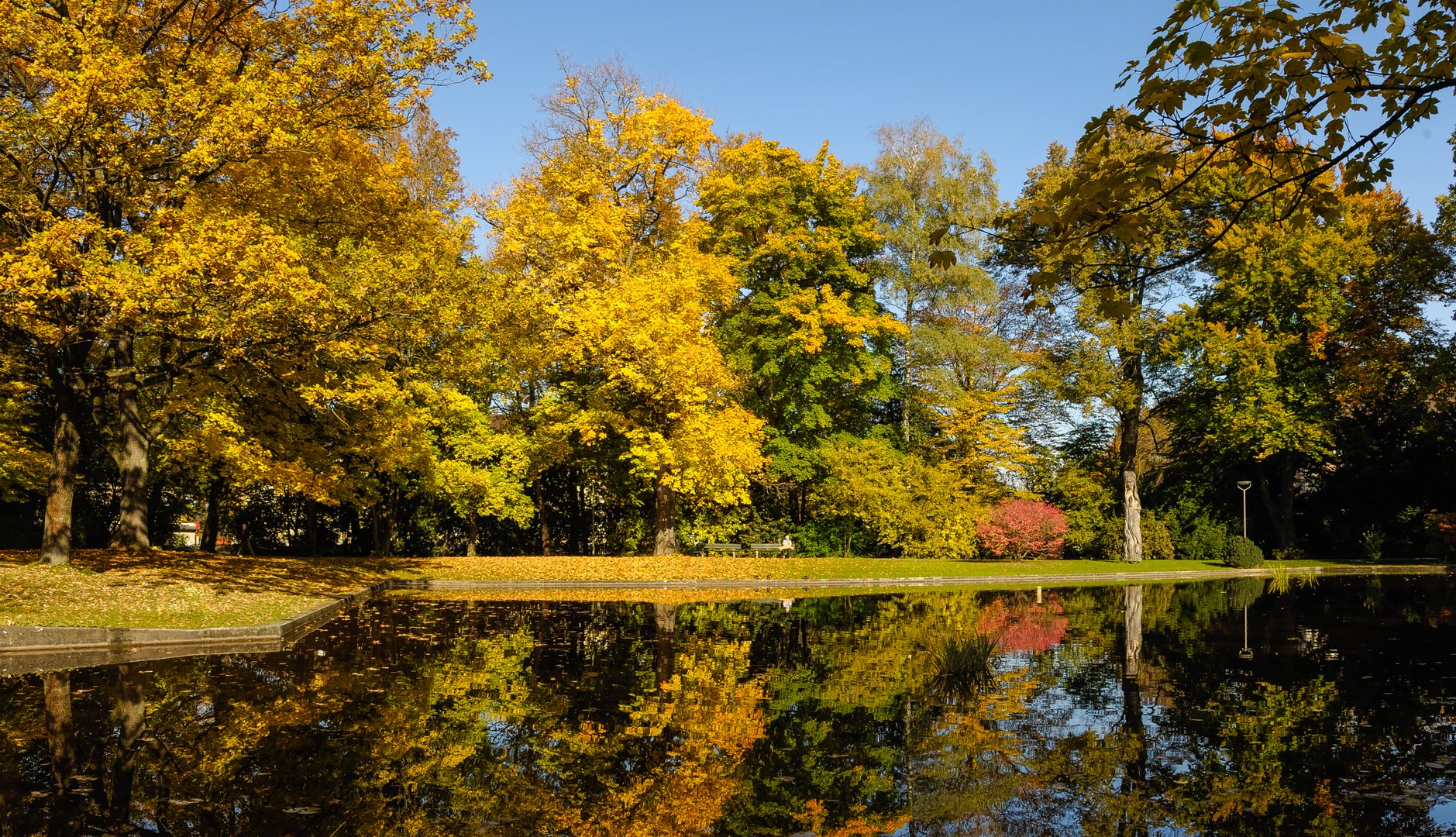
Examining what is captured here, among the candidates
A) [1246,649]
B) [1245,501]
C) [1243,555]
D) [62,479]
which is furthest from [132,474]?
[1245,501]

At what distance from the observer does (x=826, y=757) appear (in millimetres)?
7125

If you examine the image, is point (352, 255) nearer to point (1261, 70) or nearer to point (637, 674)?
point (637, 674)

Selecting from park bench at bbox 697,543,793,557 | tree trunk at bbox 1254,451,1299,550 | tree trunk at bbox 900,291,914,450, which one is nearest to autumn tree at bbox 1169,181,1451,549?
tree trunk at bbox 1254,451,1299,550

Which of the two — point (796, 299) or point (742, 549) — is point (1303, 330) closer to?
point (796, 299)

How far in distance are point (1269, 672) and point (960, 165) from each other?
103 feet

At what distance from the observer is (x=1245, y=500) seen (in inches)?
1515

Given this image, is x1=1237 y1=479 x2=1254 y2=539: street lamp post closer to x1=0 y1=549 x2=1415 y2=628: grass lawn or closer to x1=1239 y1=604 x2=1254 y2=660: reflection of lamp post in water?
x1=0 y1=549 x2=1415 y2=628: grass lawn

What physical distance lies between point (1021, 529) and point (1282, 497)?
13.1m

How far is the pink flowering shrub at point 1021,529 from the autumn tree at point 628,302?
9.58 metres

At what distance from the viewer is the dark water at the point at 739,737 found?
5738 millimetres

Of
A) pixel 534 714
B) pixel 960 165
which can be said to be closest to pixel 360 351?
pixel 534 714

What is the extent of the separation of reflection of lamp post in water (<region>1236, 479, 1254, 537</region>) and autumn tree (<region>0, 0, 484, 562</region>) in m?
31.9

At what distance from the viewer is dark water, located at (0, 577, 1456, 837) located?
5.74m

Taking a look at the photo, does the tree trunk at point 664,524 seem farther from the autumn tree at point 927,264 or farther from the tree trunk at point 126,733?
the tree trunk at point 126,733
